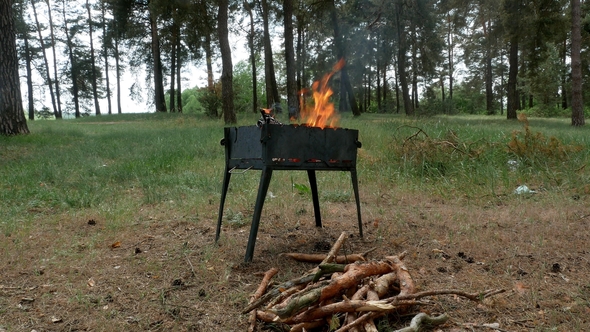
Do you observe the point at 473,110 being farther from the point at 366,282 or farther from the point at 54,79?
the point at 366,282

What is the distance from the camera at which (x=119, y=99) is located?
135ft

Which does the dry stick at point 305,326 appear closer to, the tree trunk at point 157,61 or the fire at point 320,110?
the fire at point 320,110

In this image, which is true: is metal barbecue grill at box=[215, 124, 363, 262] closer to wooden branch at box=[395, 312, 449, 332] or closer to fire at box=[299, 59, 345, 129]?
fire at box=[299, 59, 345, 129]

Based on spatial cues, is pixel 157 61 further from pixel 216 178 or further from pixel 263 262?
pixel 263 262

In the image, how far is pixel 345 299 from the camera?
95.7 inches

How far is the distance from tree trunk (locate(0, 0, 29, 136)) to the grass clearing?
3818 millimetres

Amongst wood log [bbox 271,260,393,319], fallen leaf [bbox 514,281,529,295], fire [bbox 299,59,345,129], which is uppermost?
fire [bbox 299,59,345,129]

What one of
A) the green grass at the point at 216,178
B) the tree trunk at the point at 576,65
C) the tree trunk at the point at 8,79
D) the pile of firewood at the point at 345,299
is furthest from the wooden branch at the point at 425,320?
the tree trunk at the point at 576,65

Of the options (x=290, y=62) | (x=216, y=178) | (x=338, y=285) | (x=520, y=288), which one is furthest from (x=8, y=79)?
(x=520, y=288)

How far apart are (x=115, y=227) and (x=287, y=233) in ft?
6.13

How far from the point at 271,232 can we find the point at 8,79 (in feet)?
34.6

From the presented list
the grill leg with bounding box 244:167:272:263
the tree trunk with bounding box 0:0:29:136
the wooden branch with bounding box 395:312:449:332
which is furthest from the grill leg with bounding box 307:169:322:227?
the tree trunk with bounding box 0:0:29:136

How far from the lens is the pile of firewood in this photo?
2.36 m

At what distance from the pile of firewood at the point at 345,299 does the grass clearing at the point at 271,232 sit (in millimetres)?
141
